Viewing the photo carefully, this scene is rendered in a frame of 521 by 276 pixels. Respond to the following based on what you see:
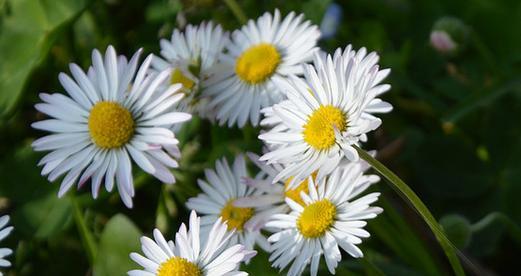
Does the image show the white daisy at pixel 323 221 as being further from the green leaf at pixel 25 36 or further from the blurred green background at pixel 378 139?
the green leaf at pixel 25 36

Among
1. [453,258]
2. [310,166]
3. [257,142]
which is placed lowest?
[453,258]

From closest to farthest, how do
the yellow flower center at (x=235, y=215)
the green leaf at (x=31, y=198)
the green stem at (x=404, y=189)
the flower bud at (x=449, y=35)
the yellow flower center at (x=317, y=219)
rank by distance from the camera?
the green stem at (x=404, y=189), the yellow flower center at (x=317, y=219), the yellow flower center at (x=235, y=215), the green leaf at (x=31, y=198), the flower bud at (x=449, y=35)

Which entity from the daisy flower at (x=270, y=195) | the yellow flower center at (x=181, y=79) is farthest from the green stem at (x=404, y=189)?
the yellow flower center at (x=181, y=79)

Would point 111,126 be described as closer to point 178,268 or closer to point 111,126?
point 111,126

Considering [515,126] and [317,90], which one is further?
[515,126]

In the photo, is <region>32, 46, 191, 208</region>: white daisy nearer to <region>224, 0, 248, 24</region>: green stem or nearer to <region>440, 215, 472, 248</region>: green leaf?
<region>224, 0, 248, 24</region>: green stem

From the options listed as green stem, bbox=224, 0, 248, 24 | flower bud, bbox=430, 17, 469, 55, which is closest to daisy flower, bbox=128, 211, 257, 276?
green stem, bbox=224, 0, 248, 24

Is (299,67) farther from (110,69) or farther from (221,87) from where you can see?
(110,69)

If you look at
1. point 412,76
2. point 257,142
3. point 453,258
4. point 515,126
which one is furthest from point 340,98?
point 412,76

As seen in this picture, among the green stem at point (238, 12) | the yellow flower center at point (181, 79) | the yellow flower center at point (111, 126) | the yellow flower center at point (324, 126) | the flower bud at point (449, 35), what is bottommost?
the yellow flower center at point (324, 126)
